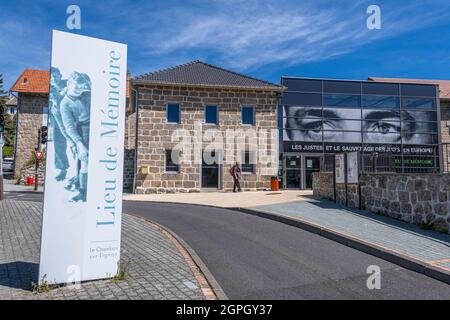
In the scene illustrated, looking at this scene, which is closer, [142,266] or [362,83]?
[142,266]

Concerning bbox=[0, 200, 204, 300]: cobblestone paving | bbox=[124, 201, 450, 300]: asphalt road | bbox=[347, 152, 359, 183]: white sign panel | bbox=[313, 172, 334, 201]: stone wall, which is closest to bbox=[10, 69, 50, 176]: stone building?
bbox=[313, 172, 334, 201]: stone wall

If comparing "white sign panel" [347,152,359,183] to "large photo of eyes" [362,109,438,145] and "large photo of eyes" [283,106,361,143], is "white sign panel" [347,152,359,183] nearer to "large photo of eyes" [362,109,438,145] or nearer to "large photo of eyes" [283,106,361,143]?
"large photo of eyes" [283,106,361,143]

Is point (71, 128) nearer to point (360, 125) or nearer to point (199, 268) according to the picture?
point (199, 268)

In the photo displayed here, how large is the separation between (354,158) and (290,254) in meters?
6.68

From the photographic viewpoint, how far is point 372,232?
8633 mm

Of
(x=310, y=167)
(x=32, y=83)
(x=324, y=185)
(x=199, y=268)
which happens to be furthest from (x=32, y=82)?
(x=199, y=268)

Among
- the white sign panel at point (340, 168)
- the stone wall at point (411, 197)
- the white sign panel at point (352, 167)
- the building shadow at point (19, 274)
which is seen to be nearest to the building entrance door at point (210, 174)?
the white sign panel at point (340, 168)

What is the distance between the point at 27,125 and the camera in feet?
106

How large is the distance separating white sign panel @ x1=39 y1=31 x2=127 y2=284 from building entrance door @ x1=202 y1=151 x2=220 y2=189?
16.4 meters

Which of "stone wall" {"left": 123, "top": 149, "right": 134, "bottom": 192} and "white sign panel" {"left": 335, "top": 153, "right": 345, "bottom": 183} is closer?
"white sign panel" {"left": 335, "top": 153, "right": 345, "bottom": 183}

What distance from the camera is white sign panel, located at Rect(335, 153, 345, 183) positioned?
13250 millimetres

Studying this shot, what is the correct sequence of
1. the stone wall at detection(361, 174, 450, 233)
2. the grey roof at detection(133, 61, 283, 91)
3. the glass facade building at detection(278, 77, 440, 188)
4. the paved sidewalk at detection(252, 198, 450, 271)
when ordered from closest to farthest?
1. the paved sidewalk at detection(252, 198, 450, 271)
2. the stone wall at detection(361, 174, 450, 233)
3. the grey roof at detection(133, 61, 283, 91)
4. the glass facade building at detection(278, 77, 440, 188)

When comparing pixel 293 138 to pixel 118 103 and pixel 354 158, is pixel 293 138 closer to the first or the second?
pixel 354 158
